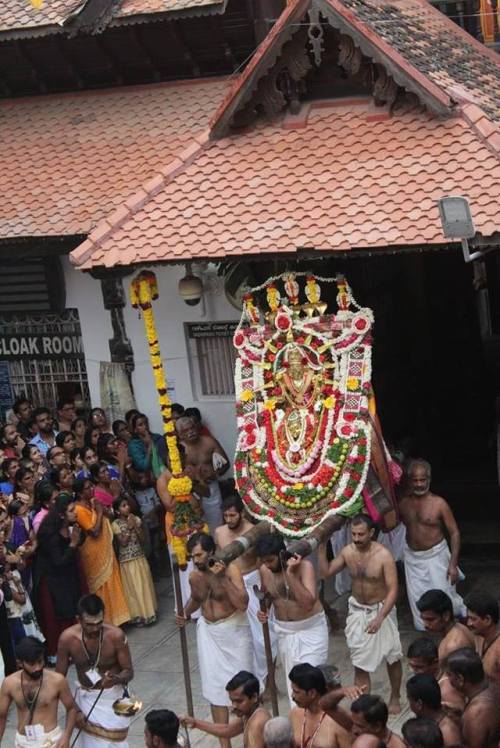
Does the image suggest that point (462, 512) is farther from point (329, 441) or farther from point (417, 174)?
point (417, 174)

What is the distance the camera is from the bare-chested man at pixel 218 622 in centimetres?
1254

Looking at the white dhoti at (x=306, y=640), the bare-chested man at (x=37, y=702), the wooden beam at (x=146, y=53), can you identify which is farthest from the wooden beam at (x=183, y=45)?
the bare-chested man at (x=37, y=702)

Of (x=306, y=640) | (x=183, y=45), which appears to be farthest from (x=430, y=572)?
(x=183, y=45)

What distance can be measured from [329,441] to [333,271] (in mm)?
2374

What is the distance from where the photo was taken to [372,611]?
41.8 feet

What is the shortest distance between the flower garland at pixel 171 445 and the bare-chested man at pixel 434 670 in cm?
366

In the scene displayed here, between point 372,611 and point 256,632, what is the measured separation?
Answer: 1173mm

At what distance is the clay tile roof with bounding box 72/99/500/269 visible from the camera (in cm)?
1320

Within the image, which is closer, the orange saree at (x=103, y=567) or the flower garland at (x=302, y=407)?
the flower garland at (x=302, y=407)

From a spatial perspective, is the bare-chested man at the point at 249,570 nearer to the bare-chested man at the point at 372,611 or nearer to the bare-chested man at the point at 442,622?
the bare-chested man at the point at 372,611

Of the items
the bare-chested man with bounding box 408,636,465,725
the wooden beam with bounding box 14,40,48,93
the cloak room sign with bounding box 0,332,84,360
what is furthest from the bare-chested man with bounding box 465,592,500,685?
the wooden beam with bounding box 14,40,48,93

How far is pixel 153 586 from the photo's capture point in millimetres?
15258

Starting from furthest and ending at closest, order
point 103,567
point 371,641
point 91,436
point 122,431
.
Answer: point 122,431 < point 91,436 < point 103,567 < point 371,641

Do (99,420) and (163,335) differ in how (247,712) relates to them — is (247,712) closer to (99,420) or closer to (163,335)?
(99,420)
